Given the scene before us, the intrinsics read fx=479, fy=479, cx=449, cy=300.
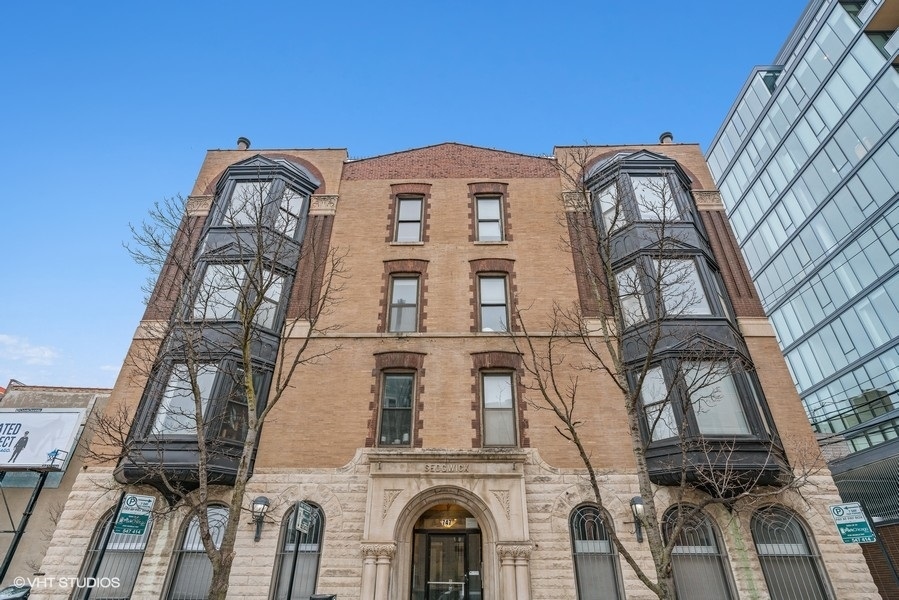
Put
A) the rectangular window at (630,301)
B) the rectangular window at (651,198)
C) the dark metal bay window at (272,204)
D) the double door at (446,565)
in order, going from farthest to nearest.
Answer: the dark metal bay window at (272,204) → the rectangular window at (651,198) → the rectangular window at (630,301) → the double door at (446,565)

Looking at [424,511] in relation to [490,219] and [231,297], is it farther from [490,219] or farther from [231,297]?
[490,219]

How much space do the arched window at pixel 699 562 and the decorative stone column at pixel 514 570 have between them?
3208mm

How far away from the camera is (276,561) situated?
35.7 feet

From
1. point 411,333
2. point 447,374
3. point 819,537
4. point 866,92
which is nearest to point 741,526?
point 819,537

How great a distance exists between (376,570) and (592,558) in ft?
15.9

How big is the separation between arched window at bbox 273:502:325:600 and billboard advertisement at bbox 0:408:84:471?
23.5 ft

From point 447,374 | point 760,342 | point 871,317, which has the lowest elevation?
point 447,374

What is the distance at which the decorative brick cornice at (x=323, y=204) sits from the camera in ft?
54.4

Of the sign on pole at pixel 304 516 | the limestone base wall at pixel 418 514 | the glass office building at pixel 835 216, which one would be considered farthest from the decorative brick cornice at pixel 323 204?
the glass office building at pixel 835 216

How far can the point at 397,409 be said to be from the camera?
12.9 metres

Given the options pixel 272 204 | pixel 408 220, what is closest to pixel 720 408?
pixel 408 220

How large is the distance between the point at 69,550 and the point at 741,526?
15189 mm

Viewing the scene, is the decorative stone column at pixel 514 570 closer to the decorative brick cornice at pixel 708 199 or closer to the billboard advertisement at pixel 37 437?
the billboard advertisement at pixel 37 437

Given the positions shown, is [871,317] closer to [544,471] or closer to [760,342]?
[760,342]
